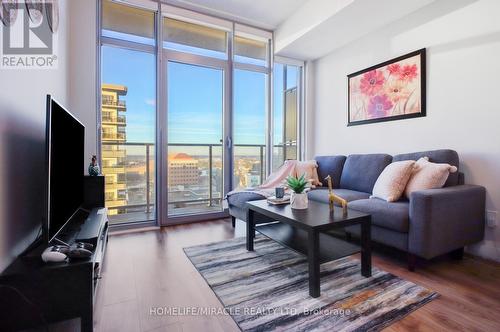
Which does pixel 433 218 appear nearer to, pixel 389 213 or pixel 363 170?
pixel 389 213

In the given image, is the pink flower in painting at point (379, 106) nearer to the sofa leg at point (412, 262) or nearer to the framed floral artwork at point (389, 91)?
the framed floral artwork at point (389, 91)

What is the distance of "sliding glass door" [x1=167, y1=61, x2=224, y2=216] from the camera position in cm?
321

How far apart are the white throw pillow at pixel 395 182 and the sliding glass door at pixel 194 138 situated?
6.58 ft

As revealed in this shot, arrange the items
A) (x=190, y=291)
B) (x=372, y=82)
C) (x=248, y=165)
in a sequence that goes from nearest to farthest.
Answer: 1. (x=190, y=291)
2. (x=372, y=82)
3. (x=248, y=165)

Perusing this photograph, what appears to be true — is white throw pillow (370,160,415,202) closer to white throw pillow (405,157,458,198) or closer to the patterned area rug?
white throw pillow (405,157,458,198)

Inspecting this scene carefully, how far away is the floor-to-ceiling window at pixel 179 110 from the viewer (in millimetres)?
2936

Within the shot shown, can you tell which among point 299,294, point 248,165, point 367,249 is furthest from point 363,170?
point 299,294

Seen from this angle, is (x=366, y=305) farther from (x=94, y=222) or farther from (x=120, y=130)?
(x=120, y=130)

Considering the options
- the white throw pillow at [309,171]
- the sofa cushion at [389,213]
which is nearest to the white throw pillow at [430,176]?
the sofa cushion at [389,213]

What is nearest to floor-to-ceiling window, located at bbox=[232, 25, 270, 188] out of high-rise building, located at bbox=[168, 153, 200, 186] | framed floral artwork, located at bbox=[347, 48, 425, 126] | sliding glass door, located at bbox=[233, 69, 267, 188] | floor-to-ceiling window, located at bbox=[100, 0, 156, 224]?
sliding glass door, located at bbox=[233, 69, 267, 188]

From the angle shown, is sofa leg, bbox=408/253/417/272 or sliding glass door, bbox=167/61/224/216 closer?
sofa leg, bbox=408/253/417/272

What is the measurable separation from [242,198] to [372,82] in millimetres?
2092

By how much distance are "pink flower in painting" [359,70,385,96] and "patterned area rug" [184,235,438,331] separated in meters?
2.06

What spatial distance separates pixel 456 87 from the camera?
89.8 inches
